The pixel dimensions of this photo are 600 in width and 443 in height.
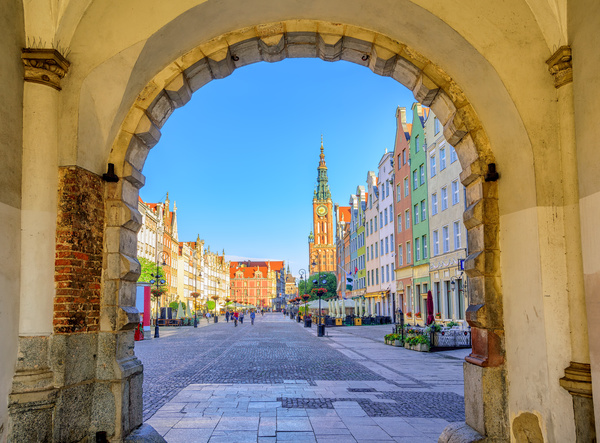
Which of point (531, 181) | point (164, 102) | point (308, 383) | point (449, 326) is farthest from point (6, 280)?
point (449, 326)

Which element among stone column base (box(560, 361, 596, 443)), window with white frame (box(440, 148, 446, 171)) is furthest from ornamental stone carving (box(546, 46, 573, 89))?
window with white frame (box(440, 148, 446, 171))

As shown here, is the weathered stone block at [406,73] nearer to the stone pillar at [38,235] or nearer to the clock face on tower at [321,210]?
the stone pillar at [38,235]

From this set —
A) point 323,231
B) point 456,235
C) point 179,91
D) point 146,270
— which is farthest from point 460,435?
point 323,231

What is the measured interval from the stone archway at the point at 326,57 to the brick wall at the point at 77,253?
0.19 metres

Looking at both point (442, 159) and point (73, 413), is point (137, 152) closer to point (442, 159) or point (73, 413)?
point (73, 413)

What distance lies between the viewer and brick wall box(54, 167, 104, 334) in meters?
5.79

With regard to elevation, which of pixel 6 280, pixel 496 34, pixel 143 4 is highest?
pixel 143 4

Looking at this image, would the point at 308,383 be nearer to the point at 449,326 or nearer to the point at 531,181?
the point at 531,181

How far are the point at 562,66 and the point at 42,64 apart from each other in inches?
205

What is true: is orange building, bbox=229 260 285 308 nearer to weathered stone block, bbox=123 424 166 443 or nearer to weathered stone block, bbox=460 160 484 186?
weathered stone block, bbox=123 424 166 443

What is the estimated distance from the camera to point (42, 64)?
5.57 m

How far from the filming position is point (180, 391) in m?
11.2

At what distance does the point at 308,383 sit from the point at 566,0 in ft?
30.3

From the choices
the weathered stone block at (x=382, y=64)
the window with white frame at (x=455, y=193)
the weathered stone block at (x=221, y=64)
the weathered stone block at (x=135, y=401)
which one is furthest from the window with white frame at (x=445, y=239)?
the weathered stone block at (x=135, y=401)
